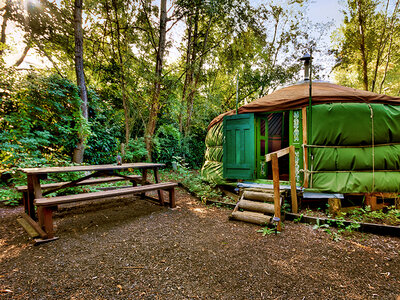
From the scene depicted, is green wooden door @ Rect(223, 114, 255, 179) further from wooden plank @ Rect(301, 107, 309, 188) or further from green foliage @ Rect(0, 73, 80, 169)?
green foliage @ Rect(0, 73, 80, 169)

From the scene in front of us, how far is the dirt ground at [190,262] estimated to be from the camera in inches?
56.2

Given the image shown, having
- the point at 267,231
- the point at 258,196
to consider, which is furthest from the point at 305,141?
the point at 267,231

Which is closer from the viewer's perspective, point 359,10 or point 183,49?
point 359,10

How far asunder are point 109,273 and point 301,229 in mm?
2464

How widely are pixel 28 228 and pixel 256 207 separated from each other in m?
3.17

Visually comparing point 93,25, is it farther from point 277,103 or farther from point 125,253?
point 125,253

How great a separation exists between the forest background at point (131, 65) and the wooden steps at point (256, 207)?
3.01m

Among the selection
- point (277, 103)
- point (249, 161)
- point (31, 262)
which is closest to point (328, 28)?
point (277, 103)

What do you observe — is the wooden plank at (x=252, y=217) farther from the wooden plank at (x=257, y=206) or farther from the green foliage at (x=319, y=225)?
the green foliage at (x=319, y=225)

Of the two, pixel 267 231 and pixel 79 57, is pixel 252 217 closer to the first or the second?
pixel 267 231

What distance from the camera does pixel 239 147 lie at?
158 inches

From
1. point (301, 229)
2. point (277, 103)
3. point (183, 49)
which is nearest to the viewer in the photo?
point (301, 229)

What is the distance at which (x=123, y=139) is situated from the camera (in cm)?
732

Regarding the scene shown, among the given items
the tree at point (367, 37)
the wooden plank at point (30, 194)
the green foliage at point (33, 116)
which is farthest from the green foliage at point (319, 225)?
the tree at point (367, 37)
